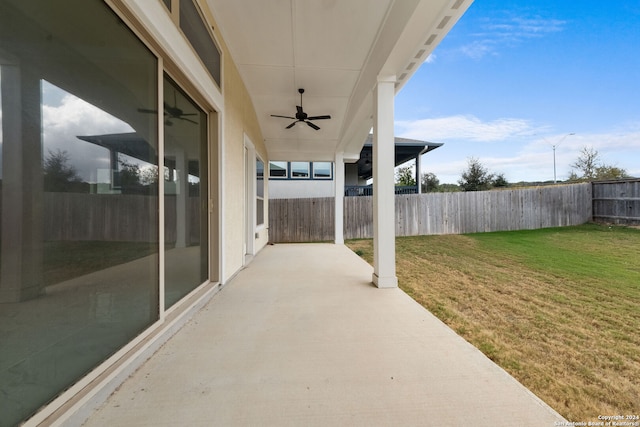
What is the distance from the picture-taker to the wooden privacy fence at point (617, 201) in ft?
25.6

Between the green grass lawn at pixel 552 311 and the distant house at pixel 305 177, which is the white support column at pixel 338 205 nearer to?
the green grass lawn at pixel 552 311

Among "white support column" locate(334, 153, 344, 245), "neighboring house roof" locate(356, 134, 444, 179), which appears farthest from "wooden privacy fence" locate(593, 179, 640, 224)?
"white support column" locate(334, 153, 344, 245)

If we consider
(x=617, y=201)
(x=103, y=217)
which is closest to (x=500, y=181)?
(x=617, y=201)

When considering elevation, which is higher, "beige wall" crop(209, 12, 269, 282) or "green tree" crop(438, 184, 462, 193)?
"green tree" crop(438, 184, 462, 193)

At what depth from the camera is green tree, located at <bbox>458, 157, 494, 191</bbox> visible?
15.1 metres

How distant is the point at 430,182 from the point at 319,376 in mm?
18718

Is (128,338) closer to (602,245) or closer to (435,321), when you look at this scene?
(435,321)

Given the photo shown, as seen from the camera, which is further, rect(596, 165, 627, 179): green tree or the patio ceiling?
rect(596, 165, 627, 179): green tree

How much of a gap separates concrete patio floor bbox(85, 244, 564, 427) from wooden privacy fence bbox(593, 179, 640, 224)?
10.7 m

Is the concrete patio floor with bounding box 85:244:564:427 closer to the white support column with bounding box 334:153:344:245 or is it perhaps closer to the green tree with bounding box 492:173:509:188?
the white support column with bounding box 334:153:344:245

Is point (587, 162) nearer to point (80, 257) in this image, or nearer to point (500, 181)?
point (500, 181)

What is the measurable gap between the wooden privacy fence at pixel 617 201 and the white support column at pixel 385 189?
10.3m

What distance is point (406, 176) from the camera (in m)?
17.0

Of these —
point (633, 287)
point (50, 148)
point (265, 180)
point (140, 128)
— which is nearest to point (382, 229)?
point (140, 128)
